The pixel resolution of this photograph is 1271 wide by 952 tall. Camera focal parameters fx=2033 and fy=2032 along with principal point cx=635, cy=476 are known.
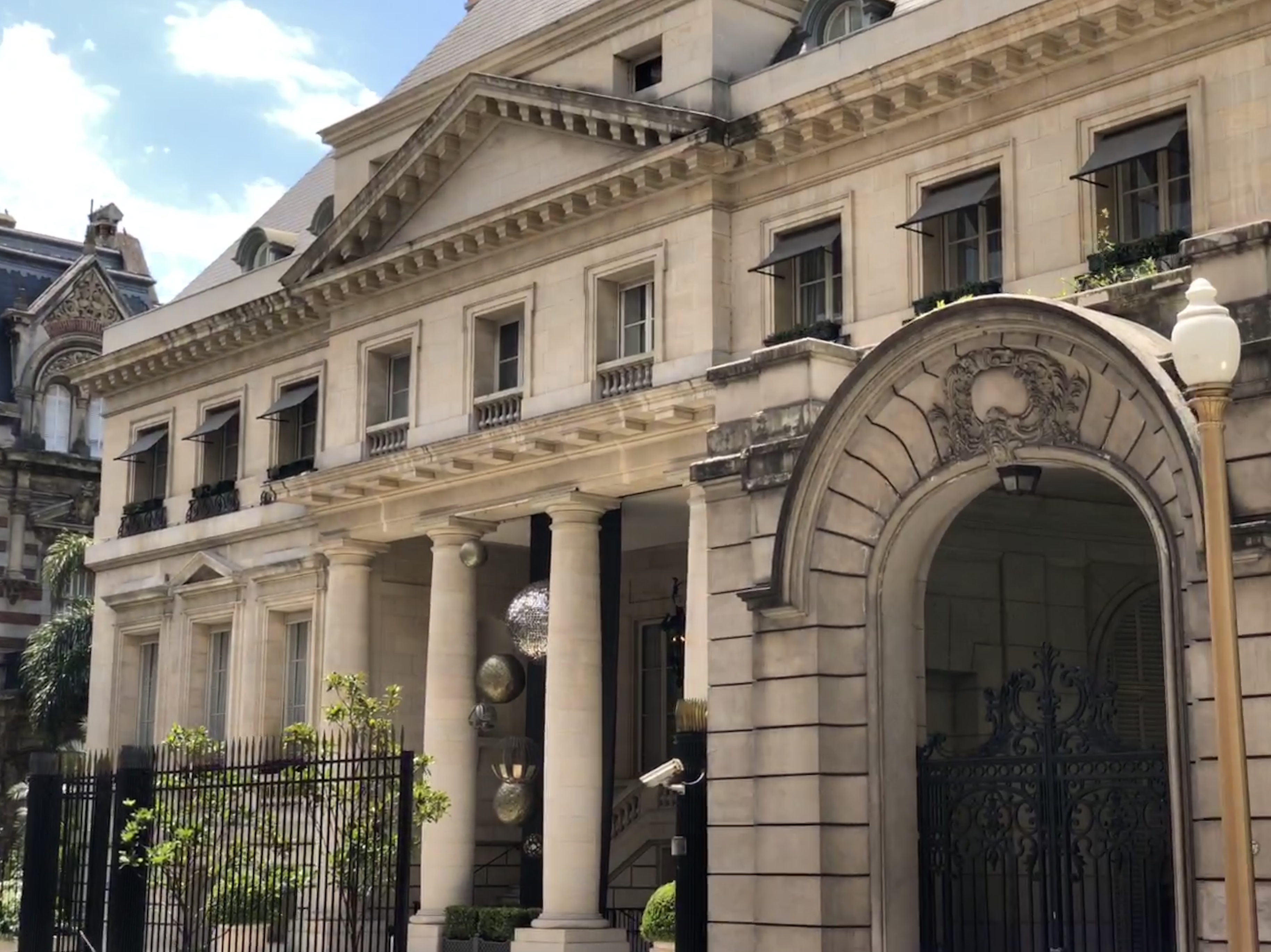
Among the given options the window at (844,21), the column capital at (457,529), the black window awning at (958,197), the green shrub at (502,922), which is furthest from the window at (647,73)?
the green shrub at (502,922)

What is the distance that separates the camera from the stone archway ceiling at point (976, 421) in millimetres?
17438

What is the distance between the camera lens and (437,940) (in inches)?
1421

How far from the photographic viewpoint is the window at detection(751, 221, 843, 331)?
32.2 meters

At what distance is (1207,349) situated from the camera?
477 inches

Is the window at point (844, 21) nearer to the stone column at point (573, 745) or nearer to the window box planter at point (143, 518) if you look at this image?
the stone column at point (573, 745)

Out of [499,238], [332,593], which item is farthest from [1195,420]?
[332,593]

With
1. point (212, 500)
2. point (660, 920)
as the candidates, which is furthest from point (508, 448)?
point (212, 500)

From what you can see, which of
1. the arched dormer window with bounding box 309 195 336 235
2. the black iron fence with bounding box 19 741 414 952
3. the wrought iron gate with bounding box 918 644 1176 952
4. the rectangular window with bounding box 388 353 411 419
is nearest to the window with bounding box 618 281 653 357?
the rectangular window with bounding box 388 353 411 419

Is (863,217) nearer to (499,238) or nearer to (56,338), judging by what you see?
(499,238)

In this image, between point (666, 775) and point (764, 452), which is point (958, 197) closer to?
point (764, 452)

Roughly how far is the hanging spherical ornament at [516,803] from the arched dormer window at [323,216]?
44.8 feet

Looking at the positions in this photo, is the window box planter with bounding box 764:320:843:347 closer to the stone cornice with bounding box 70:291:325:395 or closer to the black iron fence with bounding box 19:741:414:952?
the black iron fence with bounding box 19:741:414:952

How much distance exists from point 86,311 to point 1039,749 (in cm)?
5371

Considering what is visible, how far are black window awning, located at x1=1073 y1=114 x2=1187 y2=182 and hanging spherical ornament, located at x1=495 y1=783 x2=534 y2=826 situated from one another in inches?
597
